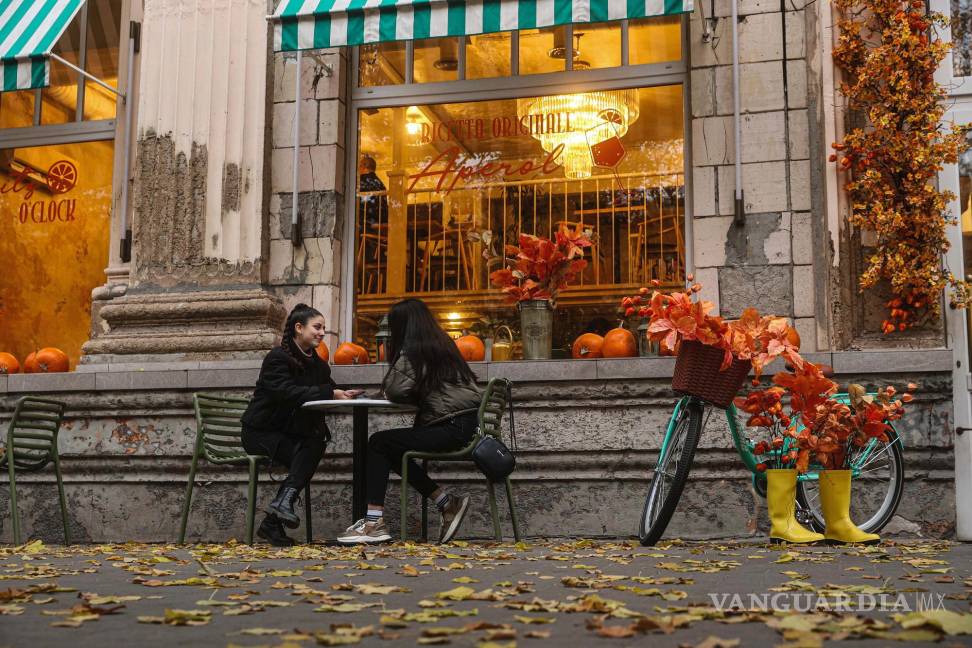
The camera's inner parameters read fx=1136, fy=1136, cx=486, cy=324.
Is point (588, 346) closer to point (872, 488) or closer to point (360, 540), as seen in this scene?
point (872, 488)

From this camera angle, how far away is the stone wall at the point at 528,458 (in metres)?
6.81

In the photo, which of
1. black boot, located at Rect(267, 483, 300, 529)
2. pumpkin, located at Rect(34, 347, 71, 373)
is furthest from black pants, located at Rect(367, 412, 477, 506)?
pumpkin, located at Rect(34, 347, 71, 373)

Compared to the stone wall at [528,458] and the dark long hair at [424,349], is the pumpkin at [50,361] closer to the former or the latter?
the stone wall at [528,458]

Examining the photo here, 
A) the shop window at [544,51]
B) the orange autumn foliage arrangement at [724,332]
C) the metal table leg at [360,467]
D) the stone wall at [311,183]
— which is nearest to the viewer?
the orange autumn foliage arrangement at [724,332]

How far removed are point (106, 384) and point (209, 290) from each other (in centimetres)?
99

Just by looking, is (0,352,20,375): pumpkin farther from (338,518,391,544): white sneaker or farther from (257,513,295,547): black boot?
(338,518,391,544): white sneaker

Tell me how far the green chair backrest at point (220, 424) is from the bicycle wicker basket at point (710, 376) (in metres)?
2.64

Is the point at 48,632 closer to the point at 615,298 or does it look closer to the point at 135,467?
the point at 135,467

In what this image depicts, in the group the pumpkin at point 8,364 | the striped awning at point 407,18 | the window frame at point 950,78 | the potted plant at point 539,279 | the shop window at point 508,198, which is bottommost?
the pumpkin at point 8,364

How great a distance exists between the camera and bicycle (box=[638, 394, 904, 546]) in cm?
558

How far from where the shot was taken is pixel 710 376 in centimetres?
557

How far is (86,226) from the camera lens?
30.6 ft

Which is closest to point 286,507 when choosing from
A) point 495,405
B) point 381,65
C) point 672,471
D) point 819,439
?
point 495,405

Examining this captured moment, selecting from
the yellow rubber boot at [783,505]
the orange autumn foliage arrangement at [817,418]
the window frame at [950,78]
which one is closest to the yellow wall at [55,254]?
the orange autumn foliage arrangement at [817,418]
